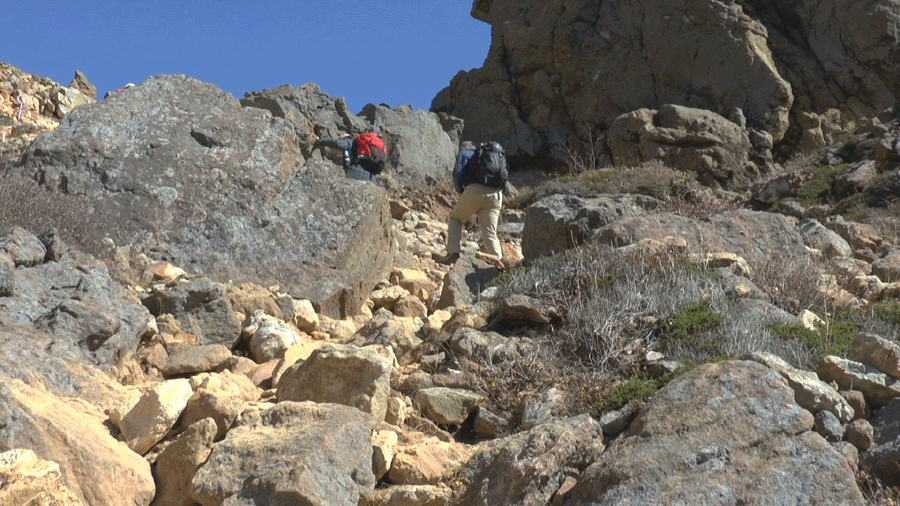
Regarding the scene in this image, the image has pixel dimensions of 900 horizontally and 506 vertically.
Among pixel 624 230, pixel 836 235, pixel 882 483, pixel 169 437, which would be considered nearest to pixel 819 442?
pixel 882 483

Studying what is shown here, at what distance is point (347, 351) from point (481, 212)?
621 centimetres

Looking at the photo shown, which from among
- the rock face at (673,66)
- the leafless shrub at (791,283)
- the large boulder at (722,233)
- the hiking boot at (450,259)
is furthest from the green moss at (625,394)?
the rock face at (673,66)

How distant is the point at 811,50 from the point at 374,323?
59.7 feet

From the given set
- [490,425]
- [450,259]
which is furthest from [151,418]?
[450,259]

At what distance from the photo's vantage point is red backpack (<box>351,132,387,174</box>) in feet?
33.6

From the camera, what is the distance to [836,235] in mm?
9906

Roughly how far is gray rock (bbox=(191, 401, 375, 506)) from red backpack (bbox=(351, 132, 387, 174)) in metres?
6.54

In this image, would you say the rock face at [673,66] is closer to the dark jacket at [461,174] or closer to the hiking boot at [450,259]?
the dark jacket at [461,174]

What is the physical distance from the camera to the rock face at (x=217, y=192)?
755 centimetres

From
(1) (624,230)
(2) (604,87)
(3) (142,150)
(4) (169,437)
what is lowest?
(4) (169,437)

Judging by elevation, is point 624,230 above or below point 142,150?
below

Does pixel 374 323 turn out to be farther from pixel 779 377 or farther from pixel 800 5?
pixel 800 5

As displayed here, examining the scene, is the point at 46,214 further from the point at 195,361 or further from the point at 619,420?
the point at 619,420

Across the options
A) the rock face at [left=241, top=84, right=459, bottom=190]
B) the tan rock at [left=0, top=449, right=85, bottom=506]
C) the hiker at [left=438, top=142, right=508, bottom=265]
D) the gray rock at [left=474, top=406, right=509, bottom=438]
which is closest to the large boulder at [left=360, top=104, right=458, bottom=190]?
the rock face at [left=241, top=84, right=459, bottom=190]
